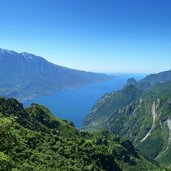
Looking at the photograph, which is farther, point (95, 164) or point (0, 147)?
point (95, 164)

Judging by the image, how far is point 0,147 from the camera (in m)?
39.9

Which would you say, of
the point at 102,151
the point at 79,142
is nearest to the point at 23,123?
the point at 79,142

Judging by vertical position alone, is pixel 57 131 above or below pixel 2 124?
below

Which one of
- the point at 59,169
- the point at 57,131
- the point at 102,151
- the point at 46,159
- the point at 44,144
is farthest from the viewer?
the point at 57,131

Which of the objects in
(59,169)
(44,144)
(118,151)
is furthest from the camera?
(118,151)

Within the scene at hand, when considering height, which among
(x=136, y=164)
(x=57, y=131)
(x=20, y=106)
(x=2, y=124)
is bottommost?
(x=136, y=164)

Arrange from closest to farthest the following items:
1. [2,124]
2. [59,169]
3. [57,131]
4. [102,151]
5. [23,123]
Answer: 1. [2,124]
2. [59,169]
3. [102,151]
4. [23,123]
5. [57,131]

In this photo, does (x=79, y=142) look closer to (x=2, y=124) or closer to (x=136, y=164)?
(x=136, y=164)

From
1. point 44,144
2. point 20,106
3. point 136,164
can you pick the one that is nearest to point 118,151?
point 136,164

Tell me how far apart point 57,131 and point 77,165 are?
224 feet

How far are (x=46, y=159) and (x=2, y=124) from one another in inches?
2438

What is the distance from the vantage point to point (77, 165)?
10312 cm

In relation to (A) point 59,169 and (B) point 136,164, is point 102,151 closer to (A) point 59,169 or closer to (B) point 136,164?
(A) point 59,169

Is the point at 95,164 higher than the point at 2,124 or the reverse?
the reverse
